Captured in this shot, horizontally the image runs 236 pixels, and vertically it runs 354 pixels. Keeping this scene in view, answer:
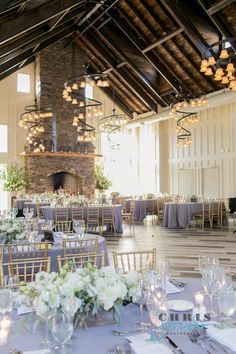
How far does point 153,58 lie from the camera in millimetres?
14641

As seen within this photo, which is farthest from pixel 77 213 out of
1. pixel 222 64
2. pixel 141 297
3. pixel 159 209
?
pixel 141 297

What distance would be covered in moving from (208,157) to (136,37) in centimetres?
583

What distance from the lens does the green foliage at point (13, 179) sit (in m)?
16.3

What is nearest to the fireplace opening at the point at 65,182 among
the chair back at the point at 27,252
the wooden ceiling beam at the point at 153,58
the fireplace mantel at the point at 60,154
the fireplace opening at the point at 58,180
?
the fireplace opening at the point at 58,180

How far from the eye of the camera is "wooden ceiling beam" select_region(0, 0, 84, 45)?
7.81 m

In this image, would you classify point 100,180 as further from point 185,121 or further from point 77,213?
point 77,213

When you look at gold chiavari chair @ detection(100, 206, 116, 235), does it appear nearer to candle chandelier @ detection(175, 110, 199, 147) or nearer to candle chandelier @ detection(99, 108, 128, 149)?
candle chandelier @ detection(99, 108, 128, 149)

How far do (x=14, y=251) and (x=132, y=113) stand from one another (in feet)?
52.8

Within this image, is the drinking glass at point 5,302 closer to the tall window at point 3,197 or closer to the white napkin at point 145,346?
the white napkin at point 145,346

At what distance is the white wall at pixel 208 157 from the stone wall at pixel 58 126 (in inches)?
156

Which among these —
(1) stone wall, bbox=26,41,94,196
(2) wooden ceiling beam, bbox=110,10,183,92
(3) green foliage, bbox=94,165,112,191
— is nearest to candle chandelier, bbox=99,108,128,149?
(3) green foliage, bbox=94,165,112,191

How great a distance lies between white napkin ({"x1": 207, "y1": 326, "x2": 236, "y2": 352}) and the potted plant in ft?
55.5

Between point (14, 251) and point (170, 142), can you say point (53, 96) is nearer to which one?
point (170, 142)

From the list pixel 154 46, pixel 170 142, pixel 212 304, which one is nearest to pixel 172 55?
pixel 154 46
